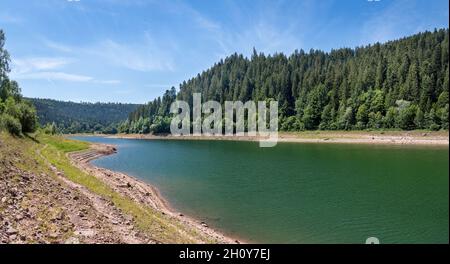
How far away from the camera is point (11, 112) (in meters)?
47.5

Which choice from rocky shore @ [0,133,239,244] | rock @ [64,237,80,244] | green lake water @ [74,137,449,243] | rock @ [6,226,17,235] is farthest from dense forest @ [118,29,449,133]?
rock @ [6,226,17,235]

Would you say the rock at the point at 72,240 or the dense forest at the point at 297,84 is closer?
the rock at the point at 72,240

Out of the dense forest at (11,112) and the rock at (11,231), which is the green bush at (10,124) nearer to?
the dense forest at (11,112)

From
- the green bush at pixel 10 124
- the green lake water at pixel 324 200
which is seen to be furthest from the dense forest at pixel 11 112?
the green lake water at pixel 324 200

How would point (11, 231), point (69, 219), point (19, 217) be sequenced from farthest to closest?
point (69, 219), point (19, 217), point (11, 231)

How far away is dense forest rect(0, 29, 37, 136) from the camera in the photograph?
4181cm

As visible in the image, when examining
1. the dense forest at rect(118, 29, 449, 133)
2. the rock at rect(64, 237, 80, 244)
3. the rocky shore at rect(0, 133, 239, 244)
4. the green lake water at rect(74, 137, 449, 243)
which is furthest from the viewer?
the dense forest at rect(118, 29, 449, 133)

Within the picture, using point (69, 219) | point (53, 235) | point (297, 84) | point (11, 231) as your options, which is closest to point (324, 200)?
point (69, 219)

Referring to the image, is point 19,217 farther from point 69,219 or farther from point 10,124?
point 10,124

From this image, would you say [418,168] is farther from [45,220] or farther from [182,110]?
[182,110]

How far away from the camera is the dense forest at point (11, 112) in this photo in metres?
41.8

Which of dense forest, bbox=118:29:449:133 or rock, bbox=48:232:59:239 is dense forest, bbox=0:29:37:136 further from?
dense forest, bbox=118:29:449:133

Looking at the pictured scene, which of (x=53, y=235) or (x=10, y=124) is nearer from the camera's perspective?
(x=53, y=235)
